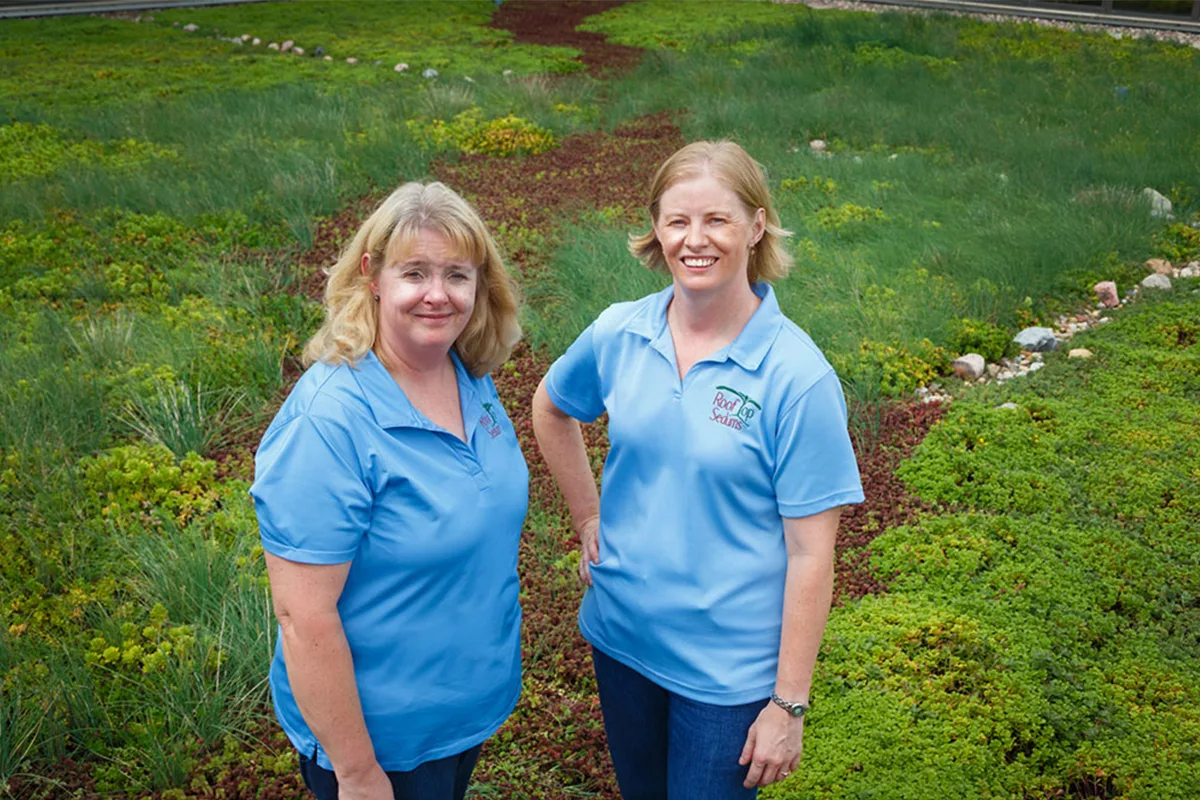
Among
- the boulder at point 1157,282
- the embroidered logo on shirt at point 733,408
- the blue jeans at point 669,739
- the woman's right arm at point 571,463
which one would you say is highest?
the embroidered logo on shirt at point 733,408

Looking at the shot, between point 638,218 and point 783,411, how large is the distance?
7.18 metres

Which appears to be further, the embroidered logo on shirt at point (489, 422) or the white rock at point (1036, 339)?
the white rock at point (1036, 339)

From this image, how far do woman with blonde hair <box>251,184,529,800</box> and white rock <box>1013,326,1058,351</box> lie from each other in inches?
218

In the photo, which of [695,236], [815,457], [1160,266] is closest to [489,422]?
[695,236]

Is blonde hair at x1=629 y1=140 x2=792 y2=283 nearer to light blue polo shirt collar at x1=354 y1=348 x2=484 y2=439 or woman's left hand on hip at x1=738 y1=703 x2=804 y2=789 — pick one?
light blue polo shirt collar at x1=354 y1=348 x2=484 y2=439

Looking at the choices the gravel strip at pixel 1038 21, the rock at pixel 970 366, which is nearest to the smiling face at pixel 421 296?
the rock at pixel 970 366

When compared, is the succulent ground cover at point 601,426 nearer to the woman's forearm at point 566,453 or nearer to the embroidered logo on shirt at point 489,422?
the woman's forearm at point 566,453

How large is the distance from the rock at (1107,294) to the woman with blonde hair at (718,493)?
243 inches

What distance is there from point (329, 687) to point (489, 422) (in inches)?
29.7

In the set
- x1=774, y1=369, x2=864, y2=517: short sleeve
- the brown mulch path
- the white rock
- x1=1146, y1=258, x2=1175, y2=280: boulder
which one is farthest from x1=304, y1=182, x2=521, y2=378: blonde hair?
the brown mulch path

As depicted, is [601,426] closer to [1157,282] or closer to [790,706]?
[790,706]

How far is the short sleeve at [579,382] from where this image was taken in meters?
2.88

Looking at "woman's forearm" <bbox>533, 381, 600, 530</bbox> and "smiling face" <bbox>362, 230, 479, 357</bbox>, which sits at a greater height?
"smiling face" <bbox>362, 230, 479, 357</bbox>

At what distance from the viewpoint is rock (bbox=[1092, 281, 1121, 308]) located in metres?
7.86
